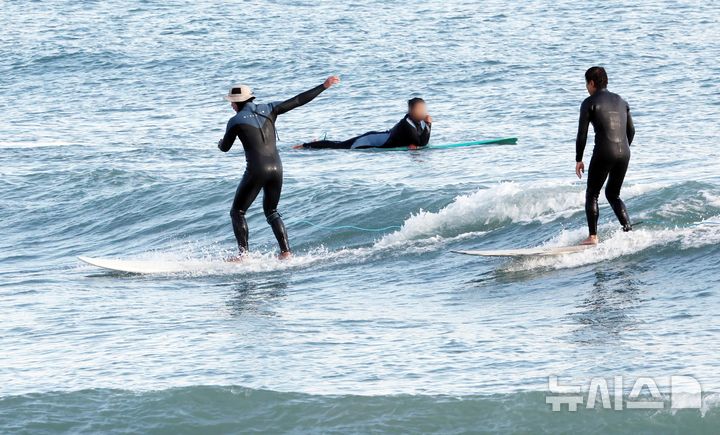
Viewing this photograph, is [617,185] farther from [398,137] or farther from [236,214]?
[398,137]

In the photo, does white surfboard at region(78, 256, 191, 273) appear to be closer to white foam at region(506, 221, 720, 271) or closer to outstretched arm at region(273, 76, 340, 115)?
outstretched arm at region(273, 76, 340, 115)

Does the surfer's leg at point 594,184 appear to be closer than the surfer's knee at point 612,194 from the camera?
Yes

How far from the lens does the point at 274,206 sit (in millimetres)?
12250

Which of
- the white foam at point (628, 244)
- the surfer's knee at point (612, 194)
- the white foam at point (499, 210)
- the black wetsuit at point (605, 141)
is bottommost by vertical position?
the white foam at point (499, 210)

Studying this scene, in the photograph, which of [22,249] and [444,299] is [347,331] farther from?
[22,249]

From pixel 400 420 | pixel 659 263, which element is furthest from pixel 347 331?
pixel 659 263

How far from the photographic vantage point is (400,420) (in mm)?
6895

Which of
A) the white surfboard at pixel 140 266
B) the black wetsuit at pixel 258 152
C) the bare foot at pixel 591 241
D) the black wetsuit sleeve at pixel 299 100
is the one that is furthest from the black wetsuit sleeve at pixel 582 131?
the white surfboard at pixel 140 266

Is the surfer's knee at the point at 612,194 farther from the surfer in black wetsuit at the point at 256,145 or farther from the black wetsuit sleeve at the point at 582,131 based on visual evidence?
the surfer in black wetsuit at the point at 256,145

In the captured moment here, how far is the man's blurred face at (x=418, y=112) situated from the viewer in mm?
20562
